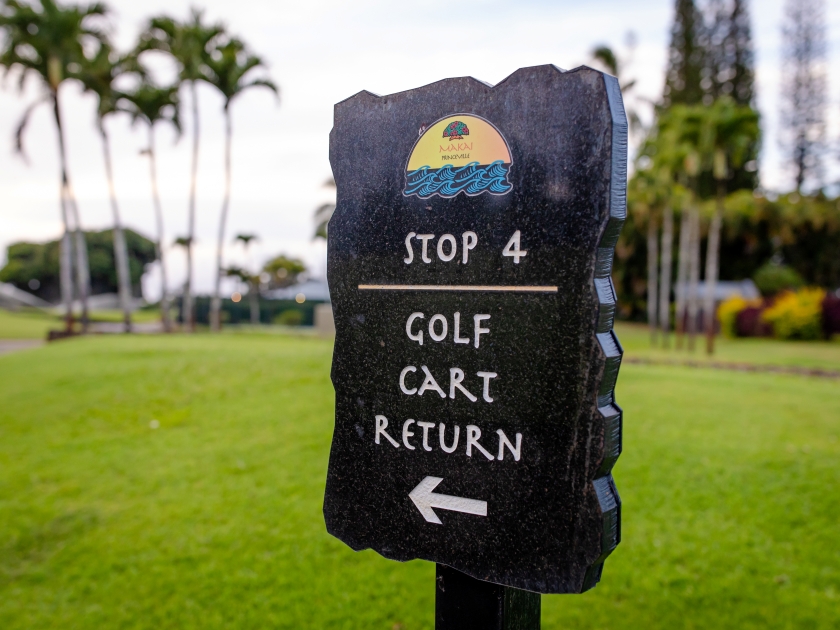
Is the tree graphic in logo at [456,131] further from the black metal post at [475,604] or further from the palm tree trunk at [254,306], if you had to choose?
the palm tree trunk at [254,306]

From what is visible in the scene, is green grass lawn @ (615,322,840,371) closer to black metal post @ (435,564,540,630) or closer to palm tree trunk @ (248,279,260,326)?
black metal post @ (435,564,540,630)

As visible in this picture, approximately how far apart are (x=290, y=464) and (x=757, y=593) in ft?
11.1

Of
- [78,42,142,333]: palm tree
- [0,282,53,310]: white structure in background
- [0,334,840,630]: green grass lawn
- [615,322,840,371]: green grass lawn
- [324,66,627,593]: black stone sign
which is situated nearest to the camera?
[324,66,627,593]: black stone sign

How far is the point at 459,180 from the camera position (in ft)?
5.13

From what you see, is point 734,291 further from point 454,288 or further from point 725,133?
point 454,288

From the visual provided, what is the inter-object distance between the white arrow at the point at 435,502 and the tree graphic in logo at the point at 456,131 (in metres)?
0.83

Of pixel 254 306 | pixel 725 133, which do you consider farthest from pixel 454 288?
pixel 254 306

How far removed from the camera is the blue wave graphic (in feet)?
4.99

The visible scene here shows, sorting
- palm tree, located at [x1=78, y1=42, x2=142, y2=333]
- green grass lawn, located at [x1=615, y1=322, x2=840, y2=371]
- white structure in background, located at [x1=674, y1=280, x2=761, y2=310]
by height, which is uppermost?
palm tree, located at [x1=78, y1=42, x2=142, y2=333]

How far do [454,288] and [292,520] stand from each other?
3.18m

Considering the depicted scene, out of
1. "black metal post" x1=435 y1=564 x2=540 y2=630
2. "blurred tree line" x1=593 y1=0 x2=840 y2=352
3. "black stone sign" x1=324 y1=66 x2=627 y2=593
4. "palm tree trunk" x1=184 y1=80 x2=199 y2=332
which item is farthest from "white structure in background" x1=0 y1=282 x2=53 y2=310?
"black metal post" x1=435 y1=564 x2=540 y2=630

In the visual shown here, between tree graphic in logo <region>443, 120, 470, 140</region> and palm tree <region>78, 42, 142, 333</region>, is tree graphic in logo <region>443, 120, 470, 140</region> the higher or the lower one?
the lower one

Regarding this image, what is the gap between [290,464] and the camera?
207 inches

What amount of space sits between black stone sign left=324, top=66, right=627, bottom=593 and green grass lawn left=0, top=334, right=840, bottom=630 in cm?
184
